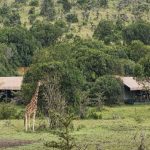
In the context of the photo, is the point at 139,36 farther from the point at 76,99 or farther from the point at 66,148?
the point at 66,148

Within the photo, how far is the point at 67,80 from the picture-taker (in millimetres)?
60906

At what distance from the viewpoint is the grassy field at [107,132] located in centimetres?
3541

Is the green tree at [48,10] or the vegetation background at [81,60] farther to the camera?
the green tree at [48,10]

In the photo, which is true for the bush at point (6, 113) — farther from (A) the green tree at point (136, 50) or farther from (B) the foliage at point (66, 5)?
(B) the foliage at point (66, 5)

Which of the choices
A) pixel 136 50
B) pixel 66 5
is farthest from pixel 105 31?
pixel 66 5

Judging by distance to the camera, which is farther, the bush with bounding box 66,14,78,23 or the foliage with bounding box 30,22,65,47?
the bush with bounding box 66,14,78,23

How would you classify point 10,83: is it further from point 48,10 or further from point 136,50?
point 48,10

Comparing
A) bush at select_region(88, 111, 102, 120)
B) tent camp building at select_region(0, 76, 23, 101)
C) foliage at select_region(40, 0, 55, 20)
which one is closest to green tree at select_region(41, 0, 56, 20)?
foliage at select_region(40, 0, 55, 20)

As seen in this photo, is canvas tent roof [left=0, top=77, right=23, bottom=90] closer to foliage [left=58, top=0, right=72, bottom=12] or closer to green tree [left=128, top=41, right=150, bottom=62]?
green tree [left=128, top=41, right=150, bottom=62]

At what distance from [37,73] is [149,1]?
72.5 meters

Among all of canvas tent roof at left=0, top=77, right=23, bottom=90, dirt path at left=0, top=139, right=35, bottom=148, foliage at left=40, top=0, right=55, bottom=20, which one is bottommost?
dirt path at left=0, top=139, right=35, bottom=148

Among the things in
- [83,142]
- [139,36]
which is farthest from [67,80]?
[139,36]

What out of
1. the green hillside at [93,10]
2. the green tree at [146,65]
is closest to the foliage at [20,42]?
the green hillside at [93,10]

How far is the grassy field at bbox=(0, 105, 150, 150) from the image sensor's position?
35.4 meters
